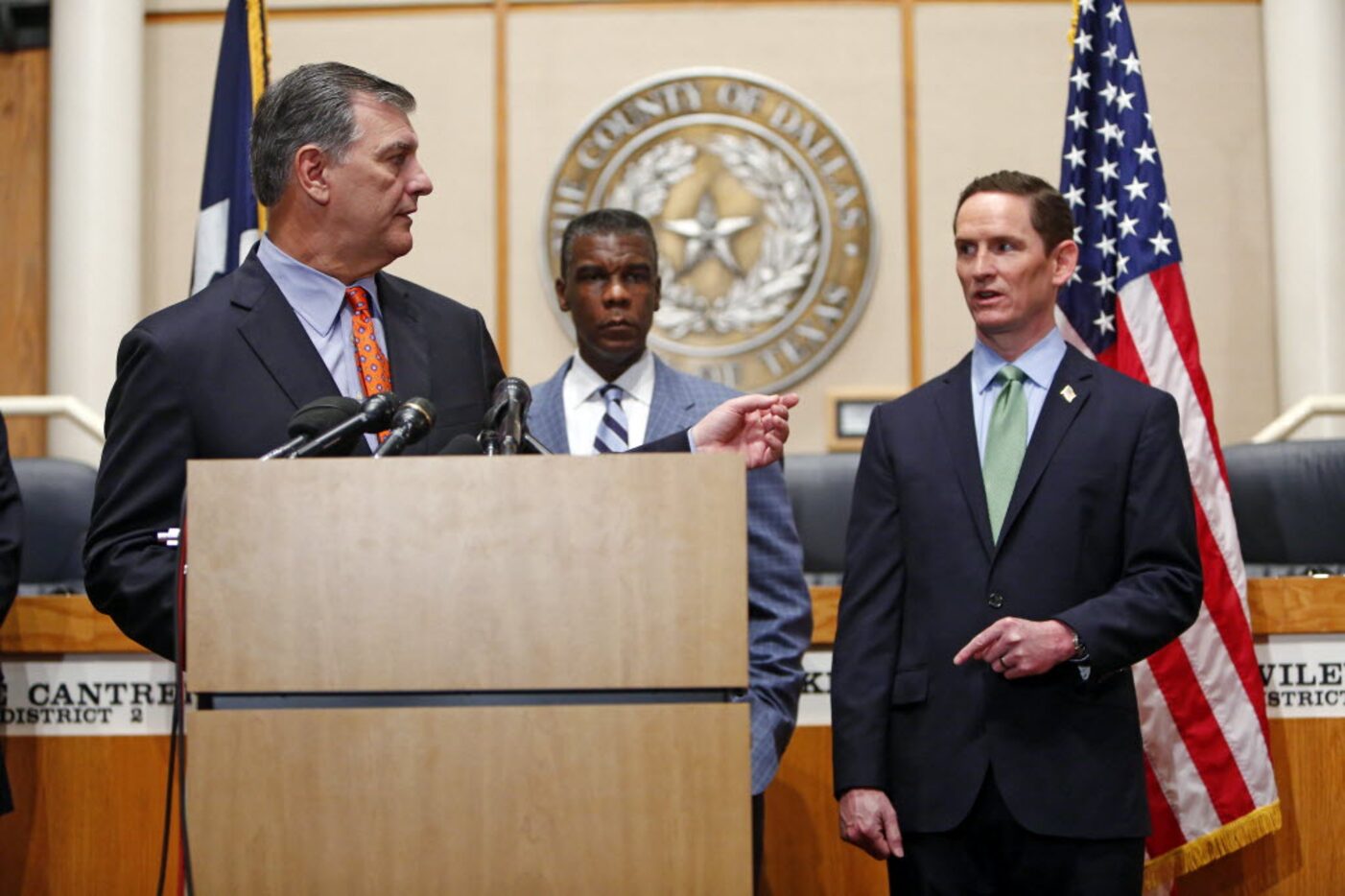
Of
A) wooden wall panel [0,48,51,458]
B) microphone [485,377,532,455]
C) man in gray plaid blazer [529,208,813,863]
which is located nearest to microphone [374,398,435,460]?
microphone [485,377,532,455]

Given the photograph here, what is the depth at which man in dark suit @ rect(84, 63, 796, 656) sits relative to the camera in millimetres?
1884

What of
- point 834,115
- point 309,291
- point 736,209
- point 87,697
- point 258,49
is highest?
point 834,115

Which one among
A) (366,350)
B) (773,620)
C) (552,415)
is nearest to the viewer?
(366,350)

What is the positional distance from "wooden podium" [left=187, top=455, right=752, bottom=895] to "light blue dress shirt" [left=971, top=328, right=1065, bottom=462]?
1.12m

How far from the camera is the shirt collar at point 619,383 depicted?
3.19m

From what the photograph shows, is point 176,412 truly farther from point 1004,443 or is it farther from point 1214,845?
point 1214,845

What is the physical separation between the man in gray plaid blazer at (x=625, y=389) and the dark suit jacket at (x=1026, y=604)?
27 centimetres

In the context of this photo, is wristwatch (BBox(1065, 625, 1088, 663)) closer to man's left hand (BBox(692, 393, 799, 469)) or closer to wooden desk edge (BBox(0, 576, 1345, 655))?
man's left hand (BBox(692, 393, 799, 469))

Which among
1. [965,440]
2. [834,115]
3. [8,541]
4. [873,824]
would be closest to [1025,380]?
[965,440]

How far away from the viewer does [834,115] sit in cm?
588

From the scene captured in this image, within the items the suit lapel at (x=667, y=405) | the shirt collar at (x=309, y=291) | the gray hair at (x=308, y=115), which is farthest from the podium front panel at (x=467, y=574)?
the suit lapel at (x=667, y=405)

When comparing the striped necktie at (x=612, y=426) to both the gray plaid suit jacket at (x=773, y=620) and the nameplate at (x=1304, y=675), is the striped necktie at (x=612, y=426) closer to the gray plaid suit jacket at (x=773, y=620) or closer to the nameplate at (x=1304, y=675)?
the gray plaid suit jacket at (x=773, y=620)

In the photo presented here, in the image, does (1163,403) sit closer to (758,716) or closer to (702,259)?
(758,716)

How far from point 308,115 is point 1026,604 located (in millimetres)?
1266
